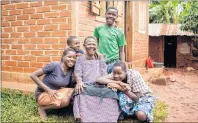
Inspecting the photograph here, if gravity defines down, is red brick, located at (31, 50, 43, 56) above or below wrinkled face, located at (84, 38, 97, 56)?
below

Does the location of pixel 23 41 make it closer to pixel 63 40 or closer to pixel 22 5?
pixel 22 5

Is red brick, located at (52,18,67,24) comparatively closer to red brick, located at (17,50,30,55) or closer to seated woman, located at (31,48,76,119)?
red brick, located at (17,50,30,55)

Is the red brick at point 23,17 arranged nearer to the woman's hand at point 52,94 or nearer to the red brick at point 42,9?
the red brick at point 42,9

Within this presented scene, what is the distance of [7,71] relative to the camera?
18.4ft

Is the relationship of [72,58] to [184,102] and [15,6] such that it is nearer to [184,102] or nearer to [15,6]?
[15,6]

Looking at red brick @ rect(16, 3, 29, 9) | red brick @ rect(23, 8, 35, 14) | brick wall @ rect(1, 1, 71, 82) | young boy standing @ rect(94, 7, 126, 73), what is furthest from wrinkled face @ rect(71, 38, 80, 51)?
red brick @ rect(16, 3, 29, 9)

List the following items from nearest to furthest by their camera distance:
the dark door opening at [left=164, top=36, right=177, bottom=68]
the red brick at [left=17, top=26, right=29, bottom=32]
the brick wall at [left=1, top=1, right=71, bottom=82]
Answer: the brick wall at [left=1, top=1, right=71, bottom=82], the red brick at [left=17, top=26, right=29, bottom=32], the dark door opening at [left=164, top=36, right=177, bottom=68]

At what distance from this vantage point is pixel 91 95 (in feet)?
12.5

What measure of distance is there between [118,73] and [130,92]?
1.07ft

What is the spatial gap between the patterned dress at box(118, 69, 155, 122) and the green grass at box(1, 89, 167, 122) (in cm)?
36

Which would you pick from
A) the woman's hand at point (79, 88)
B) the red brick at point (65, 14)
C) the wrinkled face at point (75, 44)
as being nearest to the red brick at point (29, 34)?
the red brick at point (65, 14)

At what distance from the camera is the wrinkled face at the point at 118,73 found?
3.71m

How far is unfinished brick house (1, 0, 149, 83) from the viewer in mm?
4961

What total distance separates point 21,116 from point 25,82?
1519 millimetres
